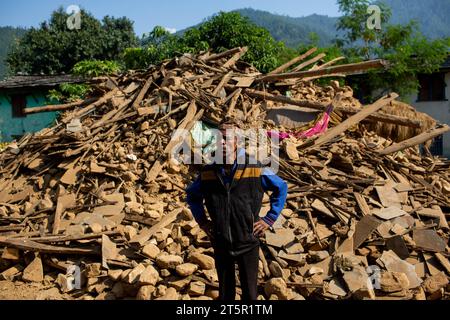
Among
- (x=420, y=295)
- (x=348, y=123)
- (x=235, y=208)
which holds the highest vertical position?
(x=348, y=123)

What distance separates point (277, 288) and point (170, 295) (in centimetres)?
117

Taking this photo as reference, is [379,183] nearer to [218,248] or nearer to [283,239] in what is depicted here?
[283,239]

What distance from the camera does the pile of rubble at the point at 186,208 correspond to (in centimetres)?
467

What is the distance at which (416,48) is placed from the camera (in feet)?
55.1

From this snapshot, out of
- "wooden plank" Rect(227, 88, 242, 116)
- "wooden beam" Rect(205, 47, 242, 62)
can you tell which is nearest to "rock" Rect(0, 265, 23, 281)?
"wooden plank" Rect(227, 88, 242, 116)

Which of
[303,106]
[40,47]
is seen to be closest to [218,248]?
[303,106]

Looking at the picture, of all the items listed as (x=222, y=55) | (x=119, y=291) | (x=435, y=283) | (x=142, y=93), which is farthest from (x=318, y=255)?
(x=222, y=55)

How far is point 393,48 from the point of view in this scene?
17578 mm

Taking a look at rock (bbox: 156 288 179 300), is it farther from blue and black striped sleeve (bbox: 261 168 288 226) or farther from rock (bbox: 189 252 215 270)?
blue and black striped sleeve (bbox: 261 168 288 226)

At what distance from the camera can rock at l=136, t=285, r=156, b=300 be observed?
14.1 ft

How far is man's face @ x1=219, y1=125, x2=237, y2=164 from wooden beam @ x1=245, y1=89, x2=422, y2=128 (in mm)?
4901

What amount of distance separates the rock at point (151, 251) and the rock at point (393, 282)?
8.65ft

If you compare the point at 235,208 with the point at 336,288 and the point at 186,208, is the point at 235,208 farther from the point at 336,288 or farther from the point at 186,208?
the point at 186,208
